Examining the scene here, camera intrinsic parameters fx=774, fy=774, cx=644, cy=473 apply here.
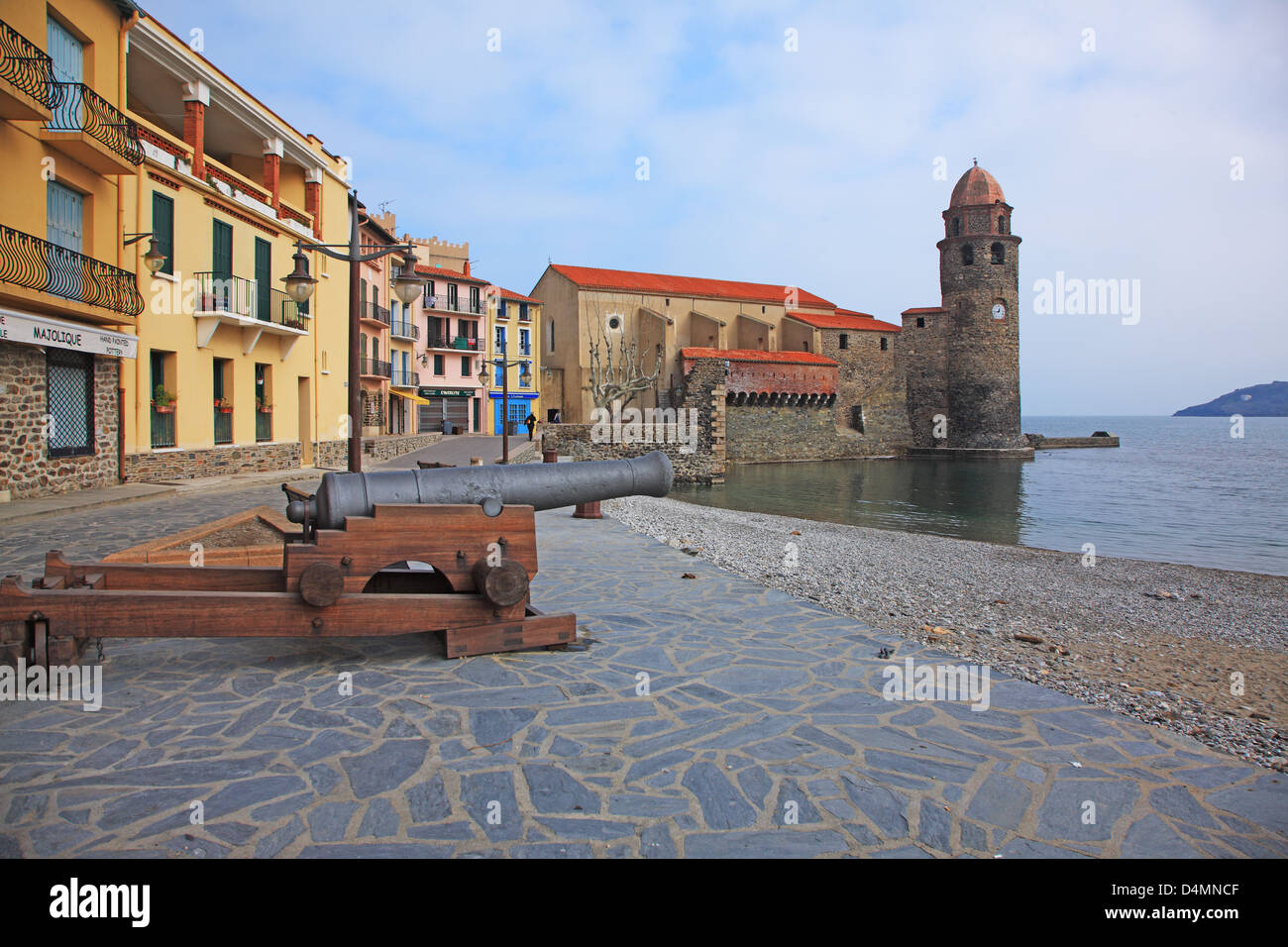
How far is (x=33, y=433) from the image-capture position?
1174cm

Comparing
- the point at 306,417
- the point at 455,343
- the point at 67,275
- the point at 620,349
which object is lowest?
the point at 306,417

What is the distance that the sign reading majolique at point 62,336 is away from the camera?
1077cm

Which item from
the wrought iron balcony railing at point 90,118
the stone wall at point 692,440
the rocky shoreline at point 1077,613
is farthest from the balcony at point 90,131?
the stone wall at point 692,440

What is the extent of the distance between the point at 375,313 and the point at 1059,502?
27476 mm

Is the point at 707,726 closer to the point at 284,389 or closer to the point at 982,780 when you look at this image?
the point at 982,780

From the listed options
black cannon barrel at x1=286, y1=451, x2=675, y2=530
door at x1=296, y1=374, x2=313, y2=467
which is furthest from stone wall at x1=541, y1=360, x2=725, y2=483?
black cannon barrel at x1=286, y1=451, x2=675, y2=530

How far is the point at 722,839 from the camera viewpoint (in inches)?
99.6

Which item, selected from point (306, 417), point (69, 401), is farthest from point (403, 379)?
point (69, 401)

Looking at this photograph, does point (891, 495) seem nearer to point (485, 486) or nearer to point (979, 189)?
point (485, 486)

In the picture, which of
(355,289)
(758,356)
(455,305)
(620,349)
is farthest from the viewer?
(620,349)

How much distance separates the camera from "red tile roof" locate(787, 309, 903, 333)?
175ft

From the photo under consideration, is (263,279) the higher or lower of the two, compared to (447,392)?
higher

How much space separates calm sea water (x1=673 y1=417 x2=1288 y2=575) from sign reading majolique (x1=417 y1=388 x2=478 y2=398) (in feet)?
53.7
